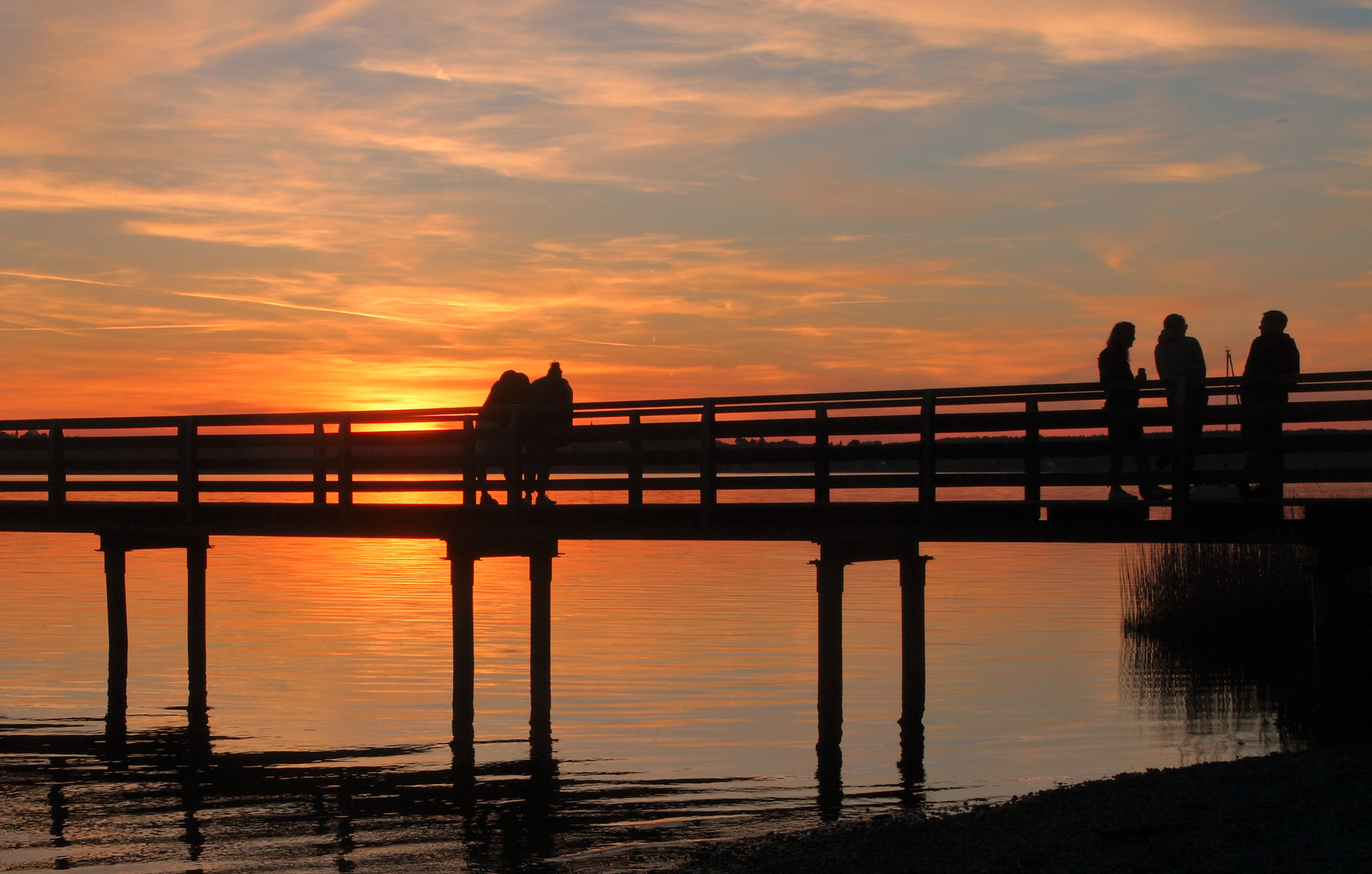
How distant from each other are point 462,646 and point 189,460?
13.7 ft

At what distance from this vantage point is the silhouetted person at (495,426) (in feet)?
51.4

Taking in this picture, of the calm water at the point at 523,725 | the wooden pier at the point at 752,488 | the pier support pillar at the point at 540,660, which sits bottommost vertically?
the calm water at the point at 523,725

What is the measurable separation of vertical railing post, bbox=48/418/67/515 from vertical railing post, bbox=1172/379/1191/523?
45.6 feet

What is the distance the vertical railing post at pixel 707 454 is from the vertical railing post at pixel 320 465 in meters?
5.06

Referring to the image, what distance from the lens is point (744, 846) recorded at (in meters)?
10.5

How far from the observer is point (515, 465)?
51.2 ft

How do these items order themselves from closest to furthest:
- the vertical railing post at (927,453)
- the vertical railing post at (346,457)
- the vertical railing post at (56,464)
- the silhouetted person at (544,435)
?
the vertical railing post at (927,453)
the silhouetted person at (544,435)
the vertical railing post at (346,457)
the vertical railing post at (56,464)

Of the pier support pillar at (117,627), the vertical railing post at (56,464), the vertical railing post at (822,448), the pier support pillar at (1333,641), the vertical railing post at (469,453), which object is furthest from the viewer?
the pier support pillar at (117,627)

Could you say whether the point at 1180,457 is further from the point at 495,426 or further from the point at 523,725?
the point at 523,725

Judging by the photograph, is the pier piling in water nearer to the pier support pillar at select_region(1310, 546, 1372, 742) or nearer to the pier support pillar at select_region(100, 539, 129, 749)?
the pier support pillar at select_region(1310, 546, 1372, 742)

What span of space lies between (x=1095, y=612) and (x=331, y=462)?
20.3m

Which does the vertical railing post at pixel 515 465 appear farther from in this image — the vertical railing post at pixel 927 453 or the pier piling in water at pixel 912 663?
the vertical railing post at pixel 927 453

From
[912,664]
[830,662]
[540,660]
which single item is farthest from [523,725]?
[912,664]

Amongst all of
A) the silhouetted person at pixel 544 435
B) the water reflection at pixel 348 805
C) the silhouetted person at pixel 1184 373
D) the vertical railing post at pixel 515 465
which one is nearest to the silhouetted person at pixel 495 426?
the vertical railing post at pixel 515 465
